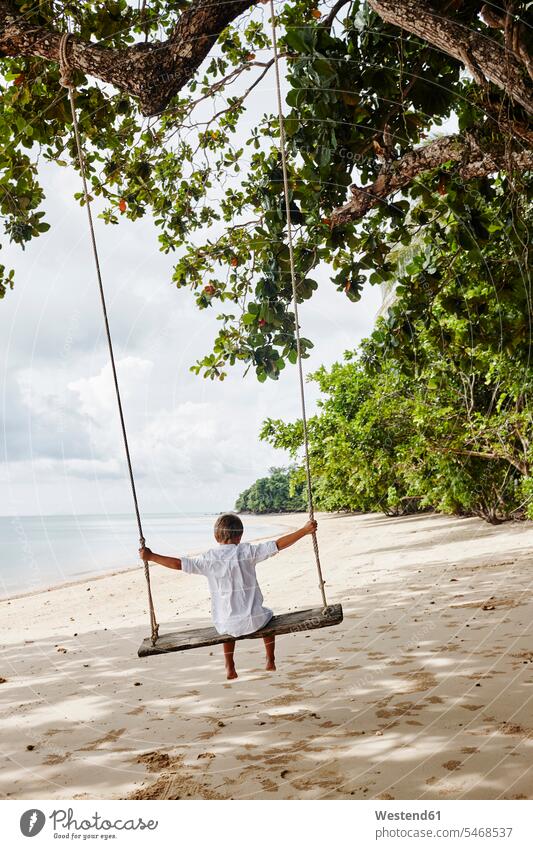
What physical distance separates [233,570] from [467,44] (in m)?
2.71

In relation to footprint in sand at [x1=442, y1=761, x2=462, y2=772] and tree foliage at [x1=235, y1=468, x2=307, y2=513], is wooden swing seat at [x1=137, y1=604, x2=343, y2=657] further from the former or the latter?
tree foliage at [x1=235, y1=468, x2=307, y2=513]

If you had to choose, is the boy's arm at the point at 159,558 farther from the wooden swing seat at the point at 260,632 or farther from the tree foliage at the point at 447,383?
the tree foliage at the point at 447,383

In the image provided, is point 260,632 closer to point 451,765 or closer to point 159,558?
point 159,558

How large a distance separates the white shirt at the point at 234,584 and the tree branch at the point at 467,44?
2367 mm

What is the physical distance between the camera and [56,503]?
4.13 m

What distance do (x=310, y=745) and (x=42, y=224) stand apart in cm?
360

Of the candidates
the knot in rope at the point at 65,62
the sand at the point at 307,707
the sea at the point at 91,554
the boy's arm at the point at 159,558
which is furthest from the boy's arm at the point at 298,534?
the sea at the point at 91,554

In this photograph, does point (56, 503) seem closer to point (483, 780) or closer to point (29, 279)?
point (29, 279)

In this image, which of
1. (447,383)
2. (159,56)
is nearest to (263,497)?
(447,383)

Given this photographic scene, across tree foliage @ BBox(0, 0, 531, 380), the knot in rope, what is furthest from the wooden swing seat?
the knot in rope

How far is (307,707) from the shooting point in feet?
11.9

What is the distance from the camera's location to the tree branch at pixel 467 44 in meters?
3.08
